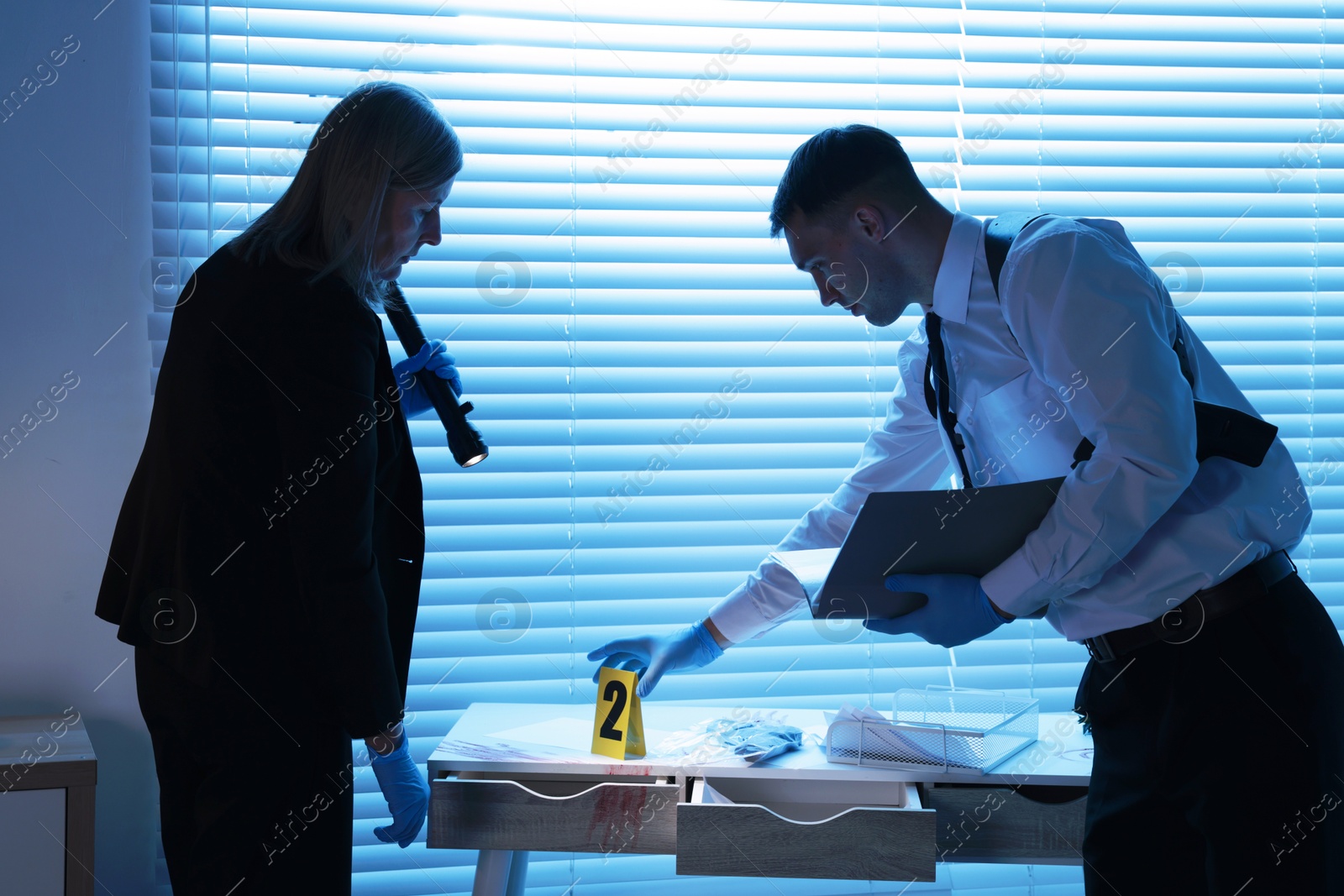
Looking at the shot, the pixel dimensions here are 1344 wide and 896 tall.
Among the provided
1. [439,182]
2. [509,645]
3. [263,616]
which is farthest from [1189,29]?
[263,616]

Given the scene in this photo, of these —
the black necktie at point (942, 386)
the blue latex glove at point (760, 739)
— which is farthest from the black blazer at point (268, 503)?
the black necktie at point (942, 386)

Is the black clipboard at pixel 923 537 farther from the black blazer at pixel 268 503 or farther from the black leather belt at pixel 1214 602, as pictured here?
the black blazer at pixel 268 503

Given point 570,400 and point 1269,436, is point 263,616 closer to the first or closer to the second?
point 570,400

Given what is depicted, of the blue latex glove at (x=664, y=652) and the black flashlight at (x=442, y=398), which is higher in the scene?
the black flashlight at (x=442, y=398)

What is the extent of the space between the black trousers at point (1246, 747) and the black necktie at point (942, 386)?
382mm

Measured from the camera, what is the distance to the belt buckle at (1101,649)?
1333mm

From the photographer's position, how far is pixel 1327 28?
2211 millimetres

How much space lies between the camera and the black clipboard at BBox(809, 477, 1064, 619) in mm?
1290

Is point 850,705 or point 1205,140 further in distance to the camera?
point 1205,140

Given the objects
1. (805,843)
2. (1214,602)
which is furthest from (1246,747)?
(805,843)

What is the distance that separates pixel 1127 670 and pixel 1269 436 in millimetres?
346

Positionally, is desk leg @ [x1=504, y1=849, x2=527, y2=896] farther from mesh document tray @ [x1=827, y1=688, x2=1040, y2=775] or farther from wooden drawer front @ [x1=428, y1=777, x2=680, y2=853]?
mesh document tray @ [x1=827, y1=688, x2=1040, y2=775]

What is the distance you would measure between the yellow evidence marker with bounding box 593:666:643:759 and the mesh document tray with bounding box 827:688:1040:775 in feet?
1.02

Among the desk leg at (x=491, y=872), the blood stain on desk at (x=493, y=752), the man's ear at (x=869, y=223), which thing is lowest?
the desk leg at (x=491, y=872)
